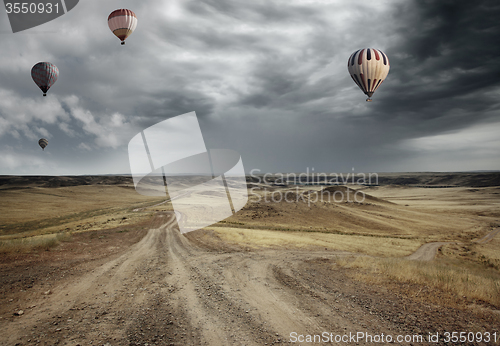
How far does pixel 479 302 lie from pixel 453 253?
21.7m

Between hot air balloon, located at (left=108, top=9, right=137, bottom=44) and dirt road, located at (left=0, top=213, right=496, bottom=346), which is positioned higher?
hot air balloon, located at (left=108, top=9, right=137, bottom=44)

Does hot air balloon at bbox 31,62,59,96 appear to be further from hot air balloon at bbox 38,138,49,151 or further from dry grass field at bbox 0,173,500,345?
hot air balloon at bbox 38,138,49,151

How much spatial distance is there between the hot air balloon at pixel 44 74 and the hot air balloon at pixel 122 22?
46.0 feet

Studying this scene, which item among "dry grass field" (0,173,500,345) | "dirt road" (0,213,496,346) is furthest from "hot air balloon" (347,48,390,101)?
"dirt road" (0,213,496,346)

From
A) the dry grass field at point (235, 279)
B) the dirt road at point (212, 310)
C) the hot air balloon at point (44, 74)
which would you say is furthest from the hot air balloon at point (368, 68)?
the hot air balloon at point (44, 74)

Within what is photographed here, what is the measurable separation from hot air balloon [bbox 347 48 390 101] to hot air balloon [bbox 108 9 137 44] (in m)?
29.2

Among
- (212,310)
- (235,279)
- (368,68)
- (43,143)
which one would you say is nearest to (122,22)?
(368,68)

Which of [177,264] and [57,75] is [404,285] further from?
[57,75]

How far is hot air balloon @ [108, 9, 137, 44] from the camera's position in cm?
3356

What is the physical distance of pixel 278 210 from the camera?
4938cm

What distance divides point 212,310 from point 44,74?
47.9 m

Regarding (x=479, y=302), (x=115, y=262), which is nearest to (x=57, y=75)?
(x=115, y=262)

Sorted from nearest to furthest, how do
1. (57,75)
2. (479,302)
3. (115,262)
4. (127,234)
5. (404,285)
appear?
(479,302) < (404,285) < (115,262) < (127,234) < (57,75)

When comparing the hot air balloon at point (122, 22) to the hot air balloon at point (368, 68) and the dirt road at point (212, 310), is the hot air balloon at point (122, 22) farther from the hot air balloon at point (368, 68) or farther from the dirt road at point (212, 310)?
the dirt road at point (212, 310)
